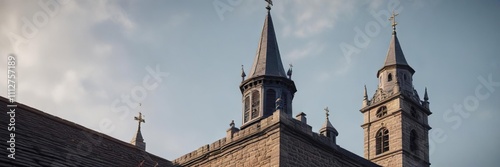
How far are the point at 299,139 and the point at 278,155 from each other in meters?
1.23

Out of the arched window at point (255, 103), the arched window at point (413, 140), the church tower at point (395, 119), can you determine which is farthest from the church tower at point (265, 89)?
the arched window at point (413, 140)

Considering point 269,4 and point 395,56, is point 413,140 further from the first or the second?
point 269,4

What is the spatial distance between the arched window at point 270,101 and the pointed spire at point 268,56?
110 centimetres

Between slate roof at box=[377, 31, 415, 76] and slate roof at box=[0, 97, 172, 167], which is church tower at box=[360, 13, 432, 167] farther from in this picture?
slate roof at box=[0, 97, 172, 167]

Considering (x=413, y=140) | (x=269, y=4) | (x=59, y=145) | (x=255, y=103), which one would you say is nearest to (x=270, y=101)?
(x=255, y=103)

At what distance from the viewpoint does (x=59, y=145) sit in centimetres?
1731

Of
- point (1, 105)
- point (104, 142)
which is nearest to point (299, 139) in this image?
point (104, 142)

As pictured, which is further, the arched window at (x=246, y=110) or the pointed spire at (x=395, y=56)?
the pointed spire at (x=395, y=56)

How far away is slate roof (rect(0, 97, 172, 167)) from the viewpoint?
15367mm

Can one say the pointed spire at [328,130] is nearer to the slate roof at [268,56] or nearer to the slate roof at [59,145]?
the slate roof at [268,56]

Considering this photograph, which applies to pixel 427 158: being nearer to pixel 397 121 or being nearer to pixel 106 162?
pixel 397 121

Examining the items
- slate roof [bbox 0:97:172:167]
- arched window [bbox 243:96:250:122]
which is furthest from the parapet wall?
arched window [bbox 243:96:250:122]

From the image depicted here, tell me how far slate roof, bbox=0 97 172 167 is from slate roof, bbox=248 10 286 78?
11278 mm

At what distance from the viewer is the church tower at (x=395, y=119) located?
5059 cm
